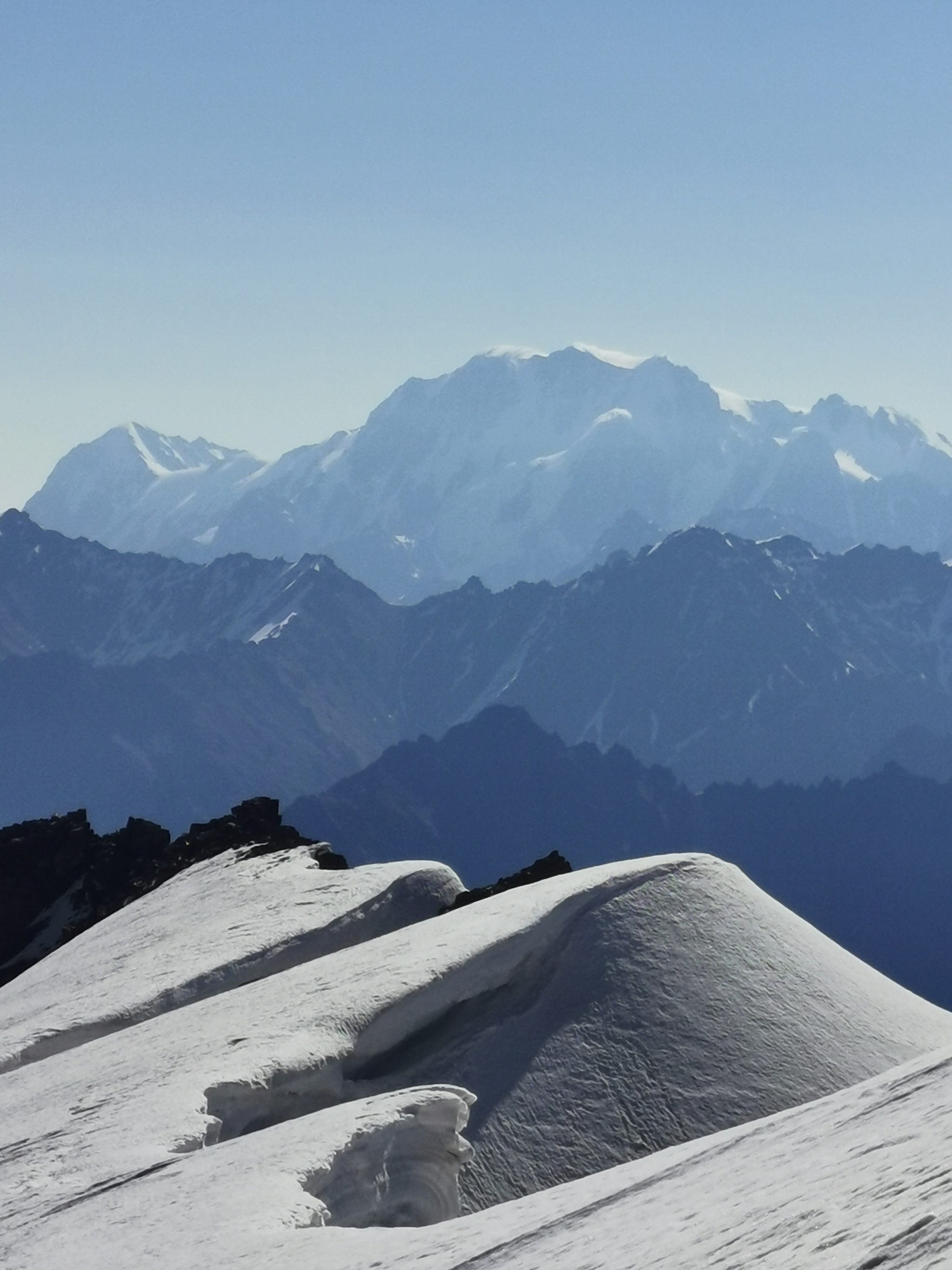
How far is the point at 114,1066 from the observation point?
13648 mm

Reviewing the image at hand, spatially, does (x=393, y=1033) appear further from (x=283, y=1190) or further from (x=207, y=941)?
(x=207, y=941)

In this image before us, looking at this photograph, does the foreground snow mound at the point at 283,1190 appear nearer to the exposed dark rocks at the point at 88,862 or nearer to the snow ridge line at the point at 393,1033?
the snow ridge line at the point at 393,1033

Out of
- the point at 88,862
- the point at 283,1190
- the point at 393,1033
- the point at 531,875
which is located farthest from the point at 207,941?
the point at 88,862

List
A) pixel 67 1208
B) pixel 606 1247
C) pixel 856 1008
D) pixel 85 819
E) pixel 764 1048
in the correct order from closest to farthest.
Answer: pixel 606 1247, pixel 67 1208, pixel 764 1048, pixel 856 1008, pixel 85 819

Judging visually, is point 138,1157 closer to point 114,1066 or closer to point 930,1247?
point 114,1066

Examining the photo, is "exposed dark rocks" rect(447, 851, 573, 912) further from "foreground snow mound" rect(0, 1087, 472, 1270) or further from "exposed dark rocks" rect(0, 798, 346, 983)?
"foreground snow mound" rect(0, 1087, 472, 1270)

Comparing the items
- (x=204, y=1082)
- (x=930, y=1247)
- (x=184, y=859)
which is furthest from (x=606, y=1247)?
(x=184, y=859)

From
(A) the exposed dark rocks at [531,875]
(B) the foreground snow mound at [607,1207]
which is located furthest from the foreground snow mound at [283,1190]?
(A) the exposed dark rocks at [531,875]

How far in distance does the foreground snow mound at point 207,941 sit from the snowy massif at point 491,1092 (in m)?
0.06

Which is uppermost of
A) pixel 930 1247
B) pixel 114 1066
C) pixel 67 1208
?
pixel 114 1066

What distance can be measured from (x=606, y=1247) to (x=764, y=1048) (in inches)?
248

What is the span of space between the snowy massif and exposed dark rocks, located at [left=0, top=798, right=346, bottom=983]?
261 inches

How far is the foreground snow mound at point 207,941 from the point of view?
16.6 metres

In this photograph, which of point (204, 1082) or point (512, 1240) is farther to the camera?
point (204, 1082)
